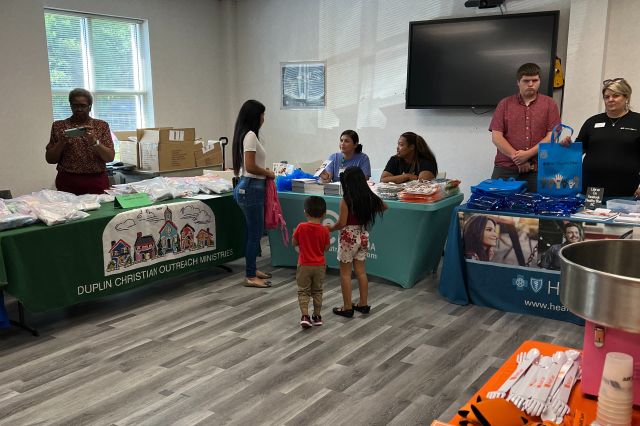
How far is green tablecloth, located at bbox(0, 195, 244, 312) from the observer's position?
3.32 metres

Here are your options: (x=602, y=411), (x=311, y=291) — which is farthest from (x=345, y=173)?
(x=602, y=411)

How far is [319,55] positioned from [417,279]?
11.7ft

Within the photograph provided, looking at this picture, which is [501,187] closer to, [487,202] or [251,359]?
[487,202]

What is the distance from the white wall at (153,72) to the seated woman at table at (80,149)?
1407 millimetres

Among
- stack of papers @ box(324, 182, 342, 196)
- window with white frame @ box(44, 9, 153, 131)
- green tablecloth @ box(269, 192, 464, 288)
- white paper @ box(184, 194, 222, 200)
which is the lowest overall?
green tablecloth @ box(269, 192, 464, 288)

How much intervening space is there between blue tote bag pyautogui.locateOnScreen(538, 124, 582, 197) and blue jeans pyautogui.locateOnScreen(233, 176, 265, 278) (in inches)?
79.6

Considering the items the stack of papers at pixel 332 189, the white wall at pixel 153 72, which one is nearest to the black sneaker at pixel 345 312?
the stack of papers at pixel 332 189

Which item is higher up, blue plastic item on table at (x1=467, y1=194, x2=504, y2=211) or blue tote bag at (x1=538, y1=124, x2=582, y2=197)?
blue tote bag at (x1=538, y1=124, x2=582, y2=197)

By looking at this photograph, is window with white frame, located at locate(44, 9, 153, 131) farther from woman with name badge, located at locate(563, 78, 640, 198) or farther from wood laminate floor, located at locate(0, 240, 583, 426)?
woman with name badge, located at locate(563, 78, 640, 198)

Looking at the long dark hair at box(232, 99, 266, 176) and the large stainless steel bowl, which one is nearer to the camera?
the large stainless steel bowl

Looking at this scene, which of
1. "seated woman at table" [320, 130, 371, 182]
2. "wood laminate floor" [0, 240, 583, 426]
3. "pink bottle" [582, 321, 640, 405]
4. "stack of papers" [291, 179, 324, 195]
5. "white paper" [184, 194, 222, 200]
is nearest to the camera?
"pink bottle" [582, 321, 640, 405]

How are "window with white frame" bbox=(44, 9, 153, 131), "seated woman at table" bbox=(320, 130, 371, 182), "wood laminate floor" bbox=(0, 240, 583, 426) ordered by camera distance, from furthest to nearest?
"window with white frame" bbox=(44, 9, 153, 131)
"seated woman at table" bbox=(320, 130, 371, 182)
"wood laminate floor" bbox=(0, 240, 583, 426)

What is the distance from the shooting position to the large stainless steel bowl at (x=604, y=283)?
3.13 ft

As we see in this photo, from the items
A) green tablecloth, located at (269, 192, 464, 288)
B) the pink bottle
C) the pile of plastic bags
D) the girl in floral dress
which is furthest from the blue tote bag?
the pile of plastic bags
